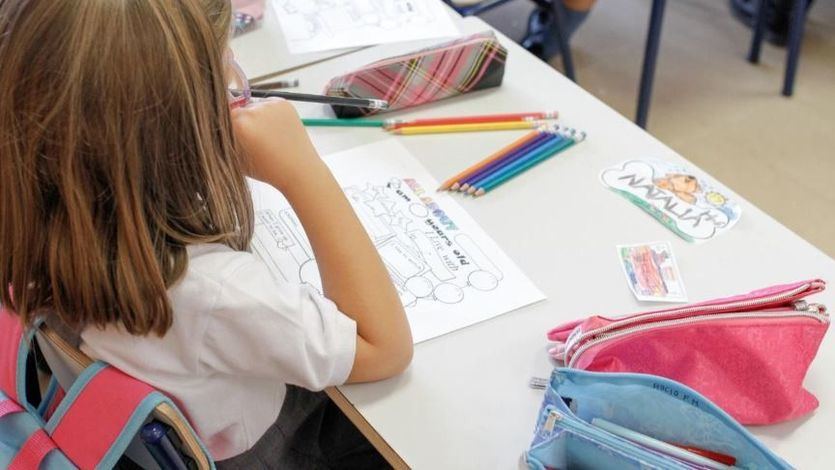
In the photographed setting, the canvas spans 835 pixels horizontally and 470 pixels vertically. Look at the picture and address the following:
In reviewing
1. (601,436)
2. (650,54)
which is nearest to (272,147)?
(601,436)

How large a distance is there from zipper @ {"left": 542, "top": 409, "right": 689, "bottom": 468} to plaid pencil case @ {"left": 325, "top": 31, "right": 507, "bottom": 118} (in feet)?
2.07

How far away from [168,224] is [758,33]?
2505 millimetres

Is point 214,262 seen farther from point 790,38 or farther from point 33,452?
point 790,38

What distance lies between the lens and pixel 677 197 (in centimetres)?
104

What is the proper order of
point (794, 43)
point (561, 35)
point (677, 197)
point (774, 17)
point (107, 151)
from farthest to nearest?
point (774, 17) < point (794, 43) < point (561, 35) < point (677, 197) < point (107, 151)

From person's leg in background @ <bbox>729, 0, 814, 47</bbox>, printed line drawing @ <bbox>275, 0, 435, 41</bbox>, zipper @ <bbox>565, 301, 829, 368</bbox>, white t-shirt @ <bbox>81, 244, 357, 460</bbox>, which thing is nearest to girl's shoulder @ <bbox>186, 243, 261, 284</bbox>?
white t-shirt @ <bbox>81, 244, 357, 460</bbox>

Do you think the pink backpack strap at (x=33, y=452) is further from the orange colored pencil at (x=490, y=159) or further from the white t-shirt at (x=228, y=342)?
the orange colored pencil at (x=490, y=159)

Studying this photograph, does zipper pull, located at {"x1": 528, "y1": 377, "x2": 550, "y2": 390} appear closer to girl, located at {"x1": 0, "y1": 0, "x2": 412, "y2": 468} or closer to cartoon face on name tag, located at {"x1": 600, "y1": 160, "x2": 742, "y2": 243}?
girl, located at {"x1": 0, "y1": 0, "x2": 412, "y2": 468}

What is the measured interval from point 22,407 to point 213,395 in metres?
0.17

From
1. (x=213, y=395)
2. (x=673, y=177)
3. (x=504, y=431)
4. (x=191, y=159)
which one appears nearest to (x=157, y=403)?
(x=213, y=395)

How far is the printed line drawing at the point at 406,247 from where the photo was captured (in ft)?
3.01

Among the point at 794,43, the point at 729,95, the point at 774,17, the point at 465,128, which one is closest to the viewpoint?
the point at 465,128

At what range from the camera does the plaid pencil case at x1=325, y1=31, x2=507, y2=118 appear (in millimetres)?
1167

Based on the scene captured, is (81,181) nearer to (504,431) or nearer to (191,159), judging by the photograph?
(191,159)
